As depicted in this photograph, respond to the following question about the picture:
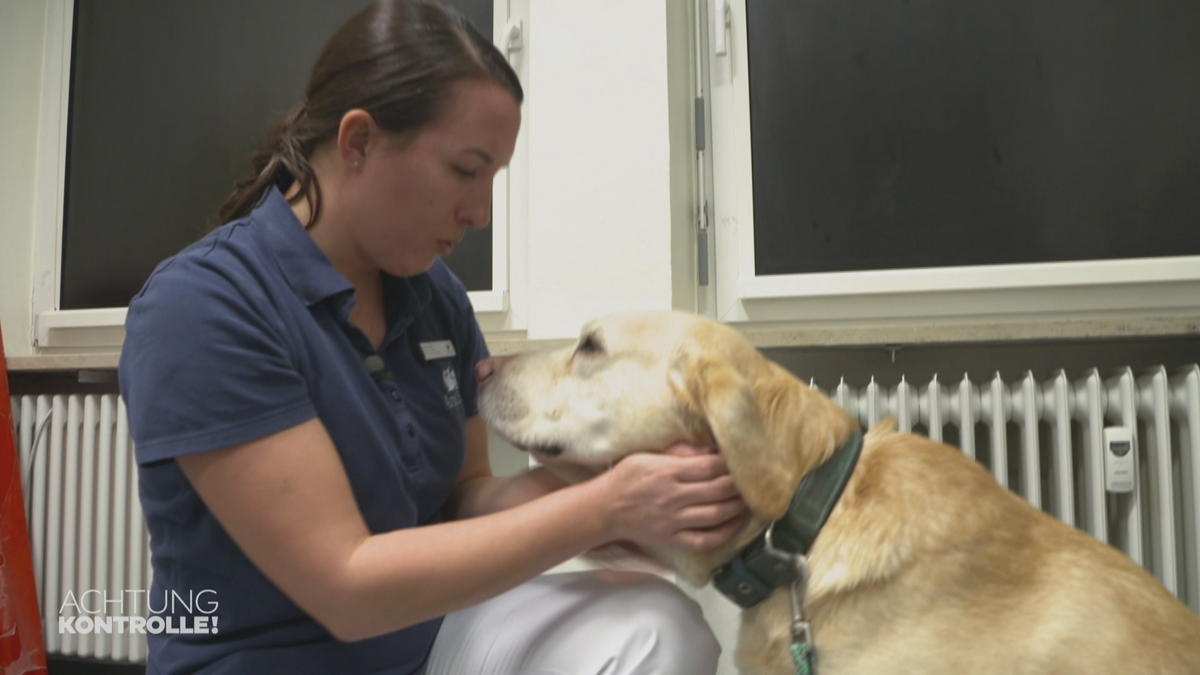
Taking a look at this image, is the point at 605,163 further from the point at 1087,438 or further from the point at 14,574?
the point at 14,574

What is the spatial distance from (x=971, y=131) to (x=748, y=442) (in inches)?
54.8

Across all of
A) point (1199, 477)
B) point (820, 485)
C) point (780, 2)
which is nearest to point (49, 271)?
point (780, 2)

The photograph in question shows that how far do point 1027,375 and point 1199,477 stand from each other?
368mm

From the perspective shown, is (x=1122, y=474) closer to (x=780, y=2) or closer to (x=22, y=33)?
(x=780, y=2)

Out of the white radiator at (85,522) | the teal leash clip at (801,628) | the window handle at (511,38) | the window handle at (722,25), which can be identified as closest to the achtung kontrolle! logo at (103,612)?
the white radiator at (85,522)

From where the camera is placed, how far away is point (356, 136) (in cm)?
96

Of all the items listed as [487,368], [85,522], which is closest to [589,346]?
[487,368]

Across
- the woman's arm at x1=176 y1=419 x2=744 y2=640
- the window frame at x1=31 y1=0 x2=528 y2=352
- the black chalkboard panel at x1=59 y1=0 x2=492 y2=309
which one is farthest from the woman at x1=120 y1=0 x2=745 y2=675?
the black chalkboard panel at x1=59 y1=0 x2=492 y2=309

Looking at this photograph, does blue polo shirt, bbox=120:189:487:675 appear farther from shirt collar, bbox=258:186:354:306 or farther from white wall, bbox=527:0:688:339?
white wall, bbox=527:0:688:339

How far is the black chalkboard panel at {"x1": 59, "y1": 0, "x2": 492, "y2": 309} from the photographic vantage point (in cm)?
229

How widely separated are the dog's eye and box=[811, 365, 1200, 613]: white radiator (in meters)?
0.83

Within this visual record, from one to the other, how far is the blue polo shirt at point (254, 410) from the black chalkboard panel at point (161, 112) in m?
1.53

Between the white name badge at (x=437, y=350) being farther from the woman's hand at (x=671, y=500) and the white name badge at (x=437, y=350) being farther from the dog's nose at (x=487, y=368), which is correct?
the woman's hand at (x=671, y=500)

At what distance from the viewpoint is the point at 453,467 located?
3.70 ft
